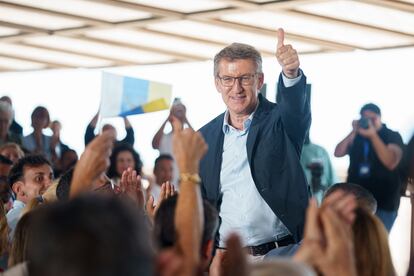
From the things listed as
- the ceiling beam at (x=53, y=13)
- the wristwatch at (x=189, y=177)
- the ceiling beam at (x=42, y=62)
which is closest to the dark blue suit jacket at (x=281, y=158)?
the wristwatch at (x=189, y=177)

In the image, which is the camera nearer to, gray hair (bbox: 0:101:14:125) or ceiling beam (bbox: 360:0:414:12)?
ceiling beam (bbox: 360:0:414:12)

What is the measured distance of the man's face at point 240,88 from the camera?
21.4 ft

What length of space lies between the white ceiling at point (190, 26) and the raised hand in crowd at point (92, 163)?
21.8ft

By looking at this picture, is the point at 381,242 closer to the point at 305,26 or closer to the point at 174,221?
the point at 174,221

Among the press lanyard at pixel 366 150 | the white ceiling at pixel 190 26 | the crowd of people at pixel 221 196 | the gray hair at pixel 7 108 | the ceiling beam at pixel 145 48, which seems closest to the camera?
the crowd of people at pixel 221 196

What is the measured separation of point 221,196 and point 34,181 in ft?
7.68

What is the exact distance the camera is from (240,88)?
6.52 m

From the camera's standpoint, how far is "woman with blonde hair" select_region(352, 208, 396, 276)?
12.9 ft

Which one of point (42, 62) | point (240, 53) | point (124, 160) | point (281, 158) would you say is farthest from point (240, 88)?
point (42, 62)

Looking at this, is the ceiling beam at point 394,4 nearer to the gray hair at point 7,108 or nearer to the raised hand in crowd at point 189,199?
the gray hair at point 7,108

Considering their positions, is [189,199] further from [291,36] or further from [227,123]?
[291,36]

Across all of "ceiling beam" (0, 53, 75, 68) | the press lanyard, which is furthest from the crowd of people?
"ceiling beam" (0, 53, 75, 68)

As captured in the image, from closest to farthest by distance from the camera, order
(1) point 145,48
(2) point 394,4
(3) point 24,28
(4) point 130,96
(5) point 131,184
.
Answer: (5) point 131,184
(2) point 394,4
(4) point 130,96
(3) point 24,28
(1) point 145,48

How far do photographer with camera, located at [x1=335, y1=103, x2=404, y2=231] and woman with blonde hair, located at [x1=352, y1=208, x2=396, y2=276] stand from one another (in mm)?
5686
